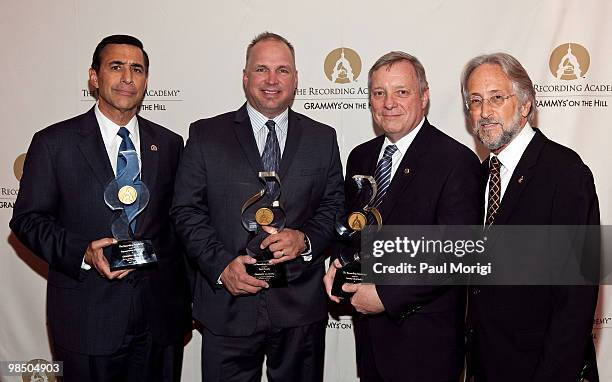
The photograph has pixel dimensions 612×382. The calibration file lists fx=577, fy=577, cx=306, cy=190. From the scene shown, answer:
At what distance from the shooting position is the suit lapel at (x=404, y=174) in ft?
7.60

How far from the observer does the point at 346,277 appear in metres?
2.35

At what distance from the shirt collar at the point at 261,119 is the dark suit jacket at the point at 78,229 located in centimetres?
49

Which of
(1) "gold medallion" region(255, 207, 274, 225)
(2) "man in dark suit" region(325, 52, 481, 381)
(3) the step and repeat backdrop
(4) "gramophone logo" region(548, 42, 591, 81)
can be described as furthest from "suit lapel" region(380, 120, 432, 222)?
(4) "gramophone logo" region(548, 42, 591, 81)

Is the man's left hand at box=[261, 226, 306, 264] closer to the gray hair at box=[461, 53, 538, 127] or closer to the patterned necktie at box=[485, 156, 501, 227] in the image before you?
the patterned necktie at box=[485, 156, 501, 227]

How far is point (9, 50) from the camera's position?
11.8 ft

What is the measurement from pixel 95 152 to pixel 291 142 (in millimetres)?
843

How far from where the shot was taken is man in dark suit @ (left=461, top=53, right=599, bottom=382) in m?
1.93

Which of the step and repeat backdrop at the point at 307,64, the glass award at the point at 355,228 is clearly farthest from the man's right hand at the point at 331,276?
the step and repeat backdrop at the point at 307,64

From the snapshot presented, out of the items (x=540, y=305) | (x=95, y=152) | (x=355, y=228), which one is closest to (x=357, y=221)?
(x=355, y=228)

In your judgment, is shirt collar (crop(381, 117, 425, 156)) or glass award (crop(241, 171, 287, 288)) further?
shirt collar (crop(381, 117, 425, 156))

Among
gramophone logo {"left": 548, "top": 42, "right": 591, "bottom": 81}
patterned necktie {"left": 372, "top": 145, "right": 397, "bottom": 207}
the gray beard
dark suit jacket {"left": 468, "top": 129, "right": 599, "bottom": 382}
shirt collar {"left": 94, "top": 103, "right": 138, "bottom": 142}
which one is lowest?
dark suit jacket {"left": 468, "top": 129, "right": 599, "bottom": 382}

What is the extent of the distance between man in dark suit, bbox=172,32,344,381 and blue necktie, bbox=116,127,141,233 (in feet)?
0.60

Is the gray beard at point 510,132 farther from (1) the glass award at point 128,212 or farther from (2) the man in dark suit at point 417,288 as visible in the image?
(1) the glass award at point 128,212

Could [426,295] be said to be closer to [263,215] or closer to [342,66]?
[263,215]
